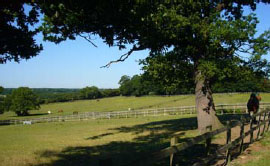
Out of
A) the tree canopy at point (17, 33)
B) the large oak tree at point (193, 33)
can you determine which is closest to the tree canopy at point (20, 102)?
the large oak tree at point (193, 33)

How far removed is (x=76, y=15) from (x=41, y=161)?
22.7ft

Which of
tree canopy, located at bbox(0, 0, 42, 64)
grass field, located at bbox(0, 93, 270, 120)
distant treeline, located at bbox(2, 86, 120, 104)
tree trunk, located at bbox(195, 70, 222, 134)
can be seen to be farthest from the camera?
distant treeline, located at bbox(2, 86, 120, 104)

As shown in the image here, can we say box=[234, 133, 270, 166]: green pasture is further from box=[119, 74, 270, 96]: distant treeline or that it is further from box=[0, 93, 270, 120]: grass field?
box=[0, 93, 270, 120]: grass field

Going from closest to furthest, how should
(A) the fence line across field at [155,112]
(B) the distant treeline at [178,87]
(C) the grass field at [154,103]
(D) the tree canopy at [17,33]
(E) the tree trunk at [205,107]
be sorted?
(D) the tree canopy at [17,33], (E) the tree trunk at [205,107], (B) the distant treeline at [178,87], (A) the fence line across field at [155,112], (C) the grass field at [154,103]

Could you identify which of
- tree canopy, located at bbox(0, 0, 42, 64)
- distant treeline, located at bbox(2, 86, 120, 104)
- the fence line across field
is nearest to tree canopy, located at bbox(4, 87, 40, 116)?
the fence line across field

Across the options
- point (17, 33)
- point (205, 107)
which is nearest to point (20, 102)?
point (205, 107)

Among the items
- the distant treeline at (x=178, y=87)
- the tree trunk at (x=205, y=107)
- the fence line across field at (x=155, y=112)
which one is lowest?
the fence line across field at (x=155, y=112)

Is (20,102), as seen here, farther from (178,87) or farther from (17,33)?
(17,33)

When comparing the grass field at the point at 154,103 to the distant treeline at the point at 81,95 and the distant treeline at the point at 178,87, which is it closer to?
the distant treeline at the point at 178,87

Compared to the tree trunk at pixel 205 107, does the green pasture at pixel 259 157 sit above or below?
below

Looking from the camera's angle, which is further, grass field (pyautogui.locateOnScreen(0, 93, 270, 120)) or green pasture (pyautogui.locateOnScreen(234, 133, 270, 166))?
grass field (pyautogui.locateOnScreen(0, 93, 270, 120))

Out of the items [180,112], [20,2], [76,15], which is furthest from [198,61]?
[180,112]

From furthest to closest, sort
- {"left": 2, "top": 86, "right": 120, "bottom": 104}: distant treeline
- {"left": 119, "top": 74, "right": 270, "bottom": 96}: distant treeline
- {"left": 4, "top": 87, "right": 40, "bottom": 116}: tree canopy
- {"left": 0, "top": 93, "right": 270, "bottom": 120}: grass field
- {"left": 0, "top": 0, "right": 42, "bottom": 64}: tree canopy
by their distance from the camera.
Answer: {"left": 2, "top": 86, "right": 120, "bottom": 104}: distant treeline
{"left": 4, "top": 87, "right": 40, "bottom": 116}: tree canopy
{"left": 0, "top": 93, "right": 270, "bottom": 120}: grass field
{"left": 119, "top": 74, "right": 270, "bottom": 96}: distant treeline
{"left": 0, "top": 0, "right": 42, "bottom": 64}: tree canopy

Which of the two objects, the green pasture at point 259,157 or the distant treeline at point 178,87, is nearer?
the green pasture at point 259,157
